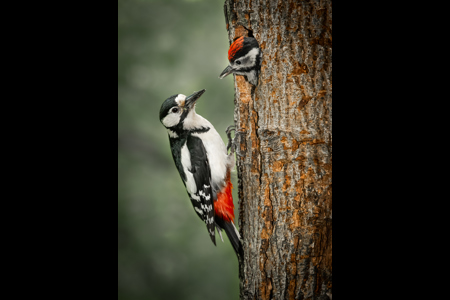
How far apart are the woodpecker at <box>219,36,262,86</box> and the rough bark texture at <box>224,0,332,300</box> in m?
0.03

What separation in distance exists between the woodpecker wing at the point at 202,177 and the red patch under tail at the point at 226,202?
84 millimetres

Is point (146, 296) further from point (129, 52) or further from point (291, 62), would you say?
point (291, 62)

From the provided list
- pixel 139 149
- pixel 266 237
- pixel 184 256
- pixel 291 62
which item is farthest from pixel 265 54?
pixel 184 256

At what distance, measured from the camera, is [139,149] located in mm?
2887

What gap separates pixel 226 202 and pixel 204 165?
279 millimetres

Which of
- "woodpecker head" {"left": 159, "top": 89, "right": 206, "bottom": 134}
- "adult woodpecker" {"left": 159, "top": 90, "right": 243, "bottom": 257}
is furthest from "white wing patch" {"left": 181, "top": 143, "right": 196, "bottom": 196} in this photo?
"woodpecker head" {"left": 159, "top": 89, "right": 206, "bottom": 134}

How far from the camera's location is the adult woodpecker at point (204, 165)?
207 centimetres

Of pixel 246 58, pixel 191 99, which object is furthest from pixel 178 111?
pixel 246 58

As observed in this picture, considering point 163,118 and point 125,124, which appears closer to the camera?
point 163,118

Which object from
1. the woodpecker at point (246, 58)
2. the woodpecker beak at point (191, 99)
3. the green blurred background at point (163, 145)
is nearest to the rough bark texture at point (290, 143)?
the woodpecker at point (246, 58)

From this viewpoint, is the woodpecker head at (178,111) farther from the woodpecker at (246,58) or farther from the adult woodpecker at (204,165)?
the woodpecker at (246,58)

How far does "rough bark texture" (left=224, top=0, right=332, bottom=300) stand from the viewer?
128cm

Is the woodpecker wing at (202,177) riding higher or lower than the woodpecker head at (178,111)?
lower

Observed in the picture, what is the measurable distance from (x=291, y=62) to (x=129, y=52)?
66.3 inches
